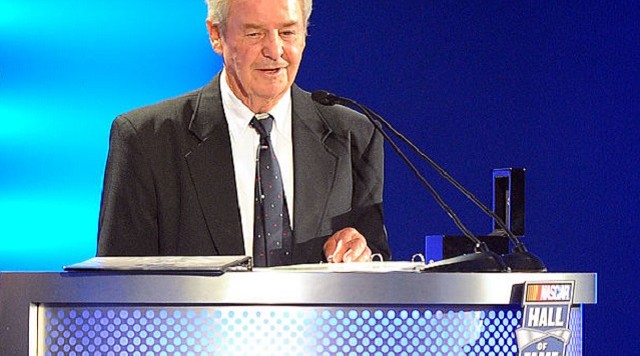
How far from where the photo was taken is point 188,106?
2240mm

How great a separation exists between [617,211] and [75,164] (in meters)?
1.63

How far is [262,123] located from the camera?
2.14m

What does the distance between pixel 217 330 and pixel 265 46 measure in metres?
0.99

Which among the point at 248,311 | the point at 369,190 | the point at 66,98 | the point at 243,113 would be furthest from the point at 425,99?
the point at 248,311

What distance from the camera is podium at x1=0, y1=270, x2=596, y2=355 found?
124 cm

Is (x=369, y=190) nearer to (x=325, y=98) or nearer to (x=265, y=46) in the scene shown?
(x=265, y=46)

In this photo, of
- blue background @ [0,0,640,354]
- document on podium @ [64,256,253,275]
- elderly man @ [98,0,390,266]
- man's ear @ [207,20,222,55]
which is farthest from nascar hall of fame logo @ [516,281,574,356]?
blue background @ [0,0,640,354]

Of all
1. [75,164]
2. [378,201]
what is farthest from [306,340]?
[75,164]

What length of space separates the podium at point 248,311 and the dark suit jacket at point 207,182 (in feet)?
2.55

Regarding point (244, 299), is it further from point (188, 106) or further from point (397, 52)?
point (397, 52)

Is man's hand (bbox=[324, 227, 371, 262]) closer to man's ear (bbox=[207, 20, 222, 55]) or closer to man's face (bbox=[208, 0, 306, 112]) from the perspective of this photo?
man's face (bbox=[208, 0, 306, 112])

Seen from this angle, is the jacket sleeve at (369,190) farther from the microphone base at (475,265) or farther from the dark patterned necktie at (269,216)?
the microphone base at (475,265)

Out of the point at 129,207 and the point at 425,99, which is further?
the point at 425,99

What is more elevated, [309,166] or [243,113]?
[243,113]
